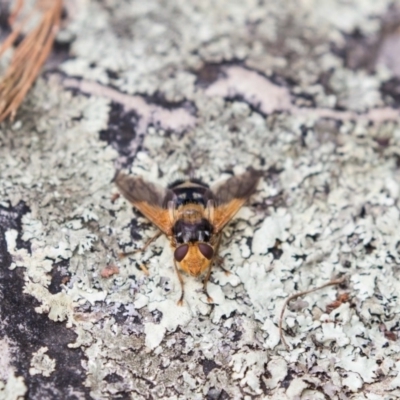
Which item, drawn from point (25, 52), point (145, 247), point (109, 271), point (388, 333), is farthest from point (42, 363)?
point (25, 52)

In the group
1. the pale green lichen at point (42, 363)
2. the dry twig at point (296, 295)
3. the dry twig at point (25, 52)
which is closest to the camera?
the pale green lichen at point (42, 363)

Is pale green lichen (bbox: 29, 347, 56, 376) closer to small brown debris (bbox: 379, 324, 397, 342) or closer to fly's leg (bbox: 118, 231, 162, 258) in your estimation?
fly's leg (bbox: 118, 231, 162, 258)

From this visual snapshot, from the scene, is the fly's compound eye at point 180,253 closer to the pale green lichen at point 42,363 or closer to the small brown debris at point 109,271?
the small brown debris at point 109,271

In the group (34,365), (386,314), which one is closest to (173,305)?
(34,365)

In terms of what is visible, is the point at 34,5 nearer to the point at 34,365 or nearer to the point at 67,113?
the point at 67,113

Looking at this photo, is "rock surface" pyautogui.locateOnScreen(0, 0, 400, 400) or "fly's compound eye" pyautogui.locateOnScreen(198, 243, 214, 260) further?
"fly's compound eye" pyautogui.locateOnScreen(198, 243, 214, 260)

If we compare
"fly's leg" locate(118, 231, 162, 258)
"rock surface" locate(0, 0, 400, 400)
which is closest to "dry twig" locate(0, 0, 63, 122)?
"rock surface" locate(0, 0, 400, 400)

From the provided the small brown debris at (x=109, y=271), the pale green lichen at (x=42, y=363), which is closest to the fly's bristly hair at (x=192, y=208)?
the small brown debris at (x=109, y=271)
